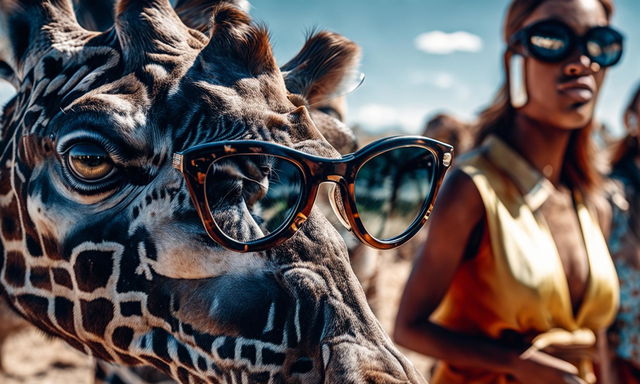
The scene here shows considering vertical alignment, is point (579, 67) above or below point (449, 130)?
above

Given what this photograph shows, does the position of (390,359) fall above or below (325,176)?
below

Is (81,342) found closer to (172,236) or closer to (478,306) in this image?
(172,236)

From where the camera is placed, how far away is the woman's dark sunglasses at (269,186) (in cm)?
99

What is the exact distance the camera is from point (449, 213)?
2.30 m

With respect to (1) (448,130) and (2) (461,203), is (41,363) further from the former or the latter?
(1) (448,130)

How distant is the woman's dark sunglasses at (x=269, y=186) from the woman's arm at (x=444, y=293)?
110cm

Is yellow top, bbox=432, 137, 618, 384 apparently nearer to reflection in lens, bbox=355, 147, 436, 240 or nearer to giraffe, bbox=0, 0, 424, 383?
reflection in lens, bbox=355, 147, 436, 240

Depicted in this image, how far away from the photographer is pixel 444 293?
7.55 ft

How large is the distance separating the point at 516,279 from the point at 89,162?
6.00ft

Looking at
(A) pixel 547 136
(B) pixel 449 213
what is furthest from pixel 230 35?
(A) pixel 547 136

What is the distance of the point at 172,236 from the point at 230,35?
49 centimetres

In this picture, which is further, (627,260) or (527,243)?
(627,260)

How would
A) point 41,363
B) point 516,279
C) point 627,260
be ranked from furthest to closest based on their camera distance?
1. point 41,363
2. point 627,260
3. point 516,279

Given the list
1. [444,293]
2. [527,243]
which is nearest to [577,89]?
[527,243]
